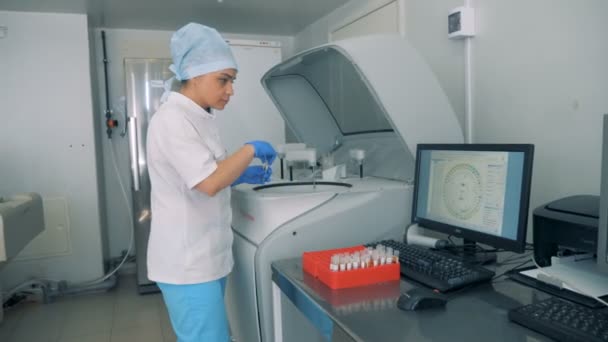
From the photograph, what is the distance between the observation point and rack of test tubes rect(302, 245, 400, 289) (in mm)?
1116

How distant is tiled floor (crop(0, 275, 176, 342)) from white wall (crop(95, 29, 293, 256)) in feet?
2.17

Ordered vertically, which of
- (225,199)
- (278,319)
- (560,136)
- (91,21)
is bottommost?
(278,319)

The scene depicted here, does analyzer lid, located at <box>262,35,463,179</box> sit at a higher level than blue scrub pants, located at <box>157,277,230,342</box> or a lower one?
higher

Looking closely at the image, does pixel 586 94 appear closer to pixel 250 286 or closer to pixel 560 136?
pixel 560 136

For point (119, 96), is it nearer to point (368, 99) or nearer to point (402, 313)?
point (368, 99)

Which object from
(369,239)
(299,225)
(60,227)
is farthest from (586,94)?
(60,227)

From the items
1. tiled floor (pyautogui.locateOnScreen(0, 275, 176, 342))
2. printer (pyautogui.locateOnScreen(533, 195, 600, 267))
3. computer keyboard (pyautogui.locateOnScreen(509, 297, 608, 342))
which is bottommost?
tiled floor (pyautogui.locateOnScreen(0, 275, 176, 342))

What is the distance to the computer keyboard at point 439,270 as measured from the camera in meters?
1.07

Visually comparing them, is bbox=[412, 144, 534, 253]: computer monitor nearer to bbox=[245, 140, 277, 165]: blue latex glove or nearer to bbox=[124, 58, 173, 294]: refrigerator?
bbox=[245, 140, 277, 165]: blue latex glove

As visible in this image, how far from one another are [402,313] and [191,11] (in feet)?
9.15

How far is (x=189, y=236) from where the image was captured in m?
1.40

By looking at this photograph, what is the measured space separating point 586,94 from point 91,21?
331cm

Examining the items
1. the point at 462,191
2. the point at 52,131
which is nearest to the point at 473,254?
the point at 462,191

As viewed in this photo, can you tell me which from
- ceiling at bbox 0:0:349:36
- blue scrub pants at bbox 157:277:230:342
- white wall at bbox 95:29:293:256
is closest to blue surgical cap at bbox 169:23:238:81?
blue scrub pants at bbox 157:277:230:342
